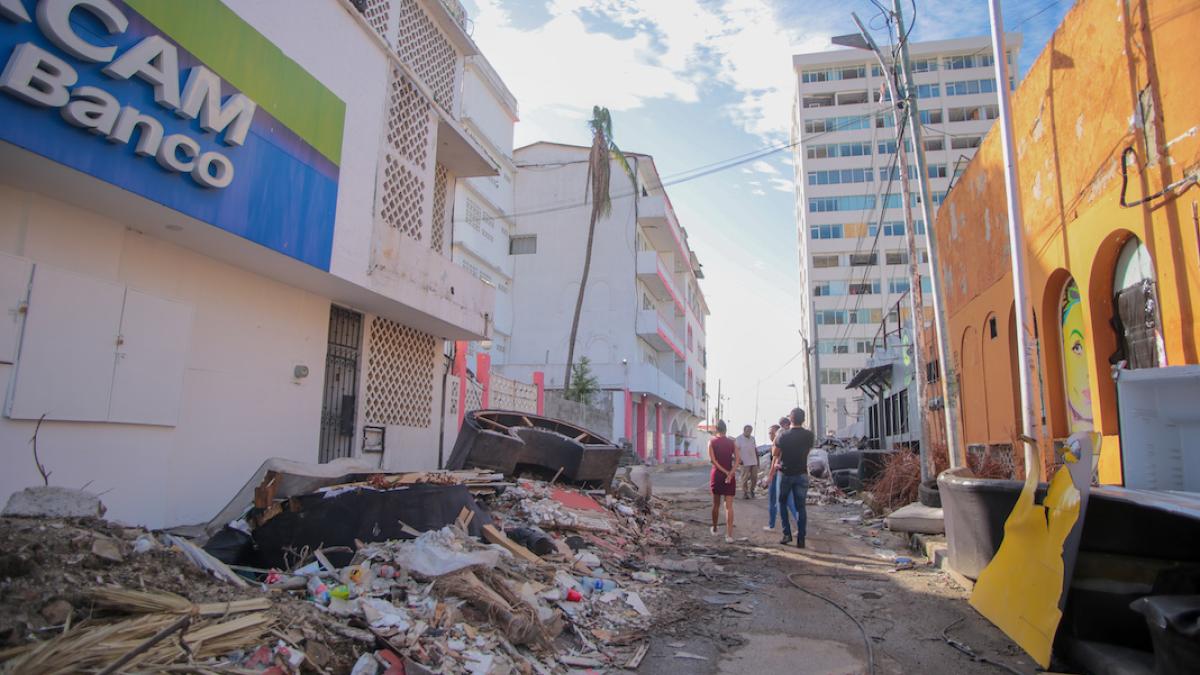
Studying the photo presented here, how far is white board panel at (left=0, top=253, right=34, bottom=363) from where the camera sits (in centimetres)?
545

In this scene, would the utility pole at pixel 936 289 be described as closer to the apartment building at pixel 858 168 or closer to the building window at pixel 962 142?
the apartment building at pixel 858 168

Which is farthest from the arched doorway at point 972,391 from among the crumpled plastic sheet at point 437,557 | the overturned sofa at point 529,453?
the crumpled plastic sheet at point 437,557

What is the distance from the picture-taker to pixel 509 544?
247 inches

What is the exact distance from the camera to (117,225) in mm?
6566

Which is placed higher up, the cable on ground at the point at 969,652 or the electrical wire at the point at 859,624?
the cable on ground at the point at 969,652

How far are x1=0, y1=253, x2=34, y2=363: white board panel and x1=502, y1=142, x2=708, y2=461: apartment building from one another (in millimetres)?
26755

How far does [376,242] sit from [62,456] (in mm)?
4598

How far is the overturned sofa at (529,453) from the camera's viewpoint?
9914 mm

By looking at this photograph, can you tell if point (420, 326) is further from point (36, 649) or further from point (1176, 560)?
point (1176, 560)

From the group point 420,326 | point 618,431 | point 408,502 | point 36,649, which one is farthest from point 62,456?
point 618,431

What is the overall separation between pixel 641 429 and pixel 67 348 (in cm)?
3192

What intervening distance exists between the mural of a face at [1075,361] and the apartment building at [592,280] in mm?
22803

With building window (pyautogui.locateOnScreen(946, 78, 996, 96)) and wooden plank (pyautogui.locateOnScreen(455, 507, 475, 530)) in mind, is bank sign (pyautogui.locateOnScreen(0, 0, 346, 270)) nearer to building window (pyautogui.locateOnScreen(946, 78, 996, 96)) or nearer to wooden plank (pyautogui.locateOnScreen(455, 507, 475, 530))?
wooden plank (pyautogui.locateOnScreen(455, 507, 475, 530))

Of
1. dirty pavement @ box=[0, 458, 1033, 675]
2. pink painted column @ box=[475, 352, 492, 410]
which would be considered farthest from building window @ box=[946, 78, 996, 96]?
dirty pavement @ box=[0, 458, 1033, 675]
